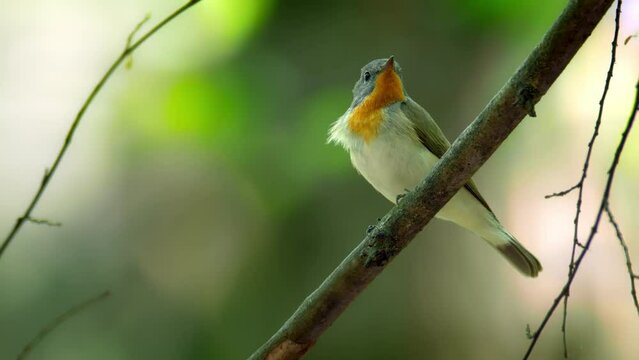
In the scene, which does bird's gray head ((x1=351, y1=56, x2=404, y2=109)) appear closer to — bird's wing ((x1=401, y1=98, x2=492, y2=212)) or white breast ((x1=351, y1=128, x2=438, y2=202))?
bird's wing ((x1=401, y1=98, x2=492, y2=212))

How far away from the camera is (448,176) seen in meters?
1.90

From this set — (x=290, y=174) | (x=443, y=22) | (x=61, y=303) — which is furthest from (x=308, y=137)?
(x=61, y=303)

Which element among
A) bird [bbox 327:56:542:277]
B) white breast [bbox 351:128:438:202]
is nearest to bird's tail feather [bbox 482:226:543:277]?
bird [bbox 327:56:542:277]

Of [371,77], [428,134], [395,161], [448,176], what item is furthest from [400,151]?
[448,176]

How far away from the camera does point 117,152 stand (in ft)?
14.0

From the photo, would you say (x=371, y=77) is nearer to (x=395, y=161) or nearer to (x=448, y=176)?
(x=395, y=161)

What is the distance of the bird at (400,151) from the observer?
130 inches

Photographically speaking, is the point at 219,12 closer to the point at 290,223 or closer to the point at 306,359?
the point at 290,223

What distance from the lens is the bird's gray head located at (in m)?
3.61

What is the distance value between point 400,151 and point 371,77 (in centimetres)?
63

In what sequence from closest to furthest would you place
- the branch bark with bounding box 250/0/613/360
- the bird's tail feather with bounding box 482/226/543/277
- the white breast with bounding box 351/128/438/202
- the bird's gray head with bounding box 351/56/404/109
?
the branch bark with bounding box 250/0/613/360, the white breast with bounding box 351/128/438/202, the bird's tail feather with bounding box 482/226/543/277, the bird's gray head with bounding box 351/56/404/109

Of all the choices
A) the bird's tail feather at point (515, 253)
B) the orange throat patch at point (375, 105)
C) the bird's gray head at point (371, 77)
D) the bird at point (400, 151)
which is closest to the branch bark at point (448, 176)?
the bird at point (400, 151)

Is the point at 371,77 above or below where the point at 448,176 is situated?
above

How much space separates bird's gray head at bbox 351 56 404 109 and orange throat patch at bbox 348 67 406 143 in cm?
1
